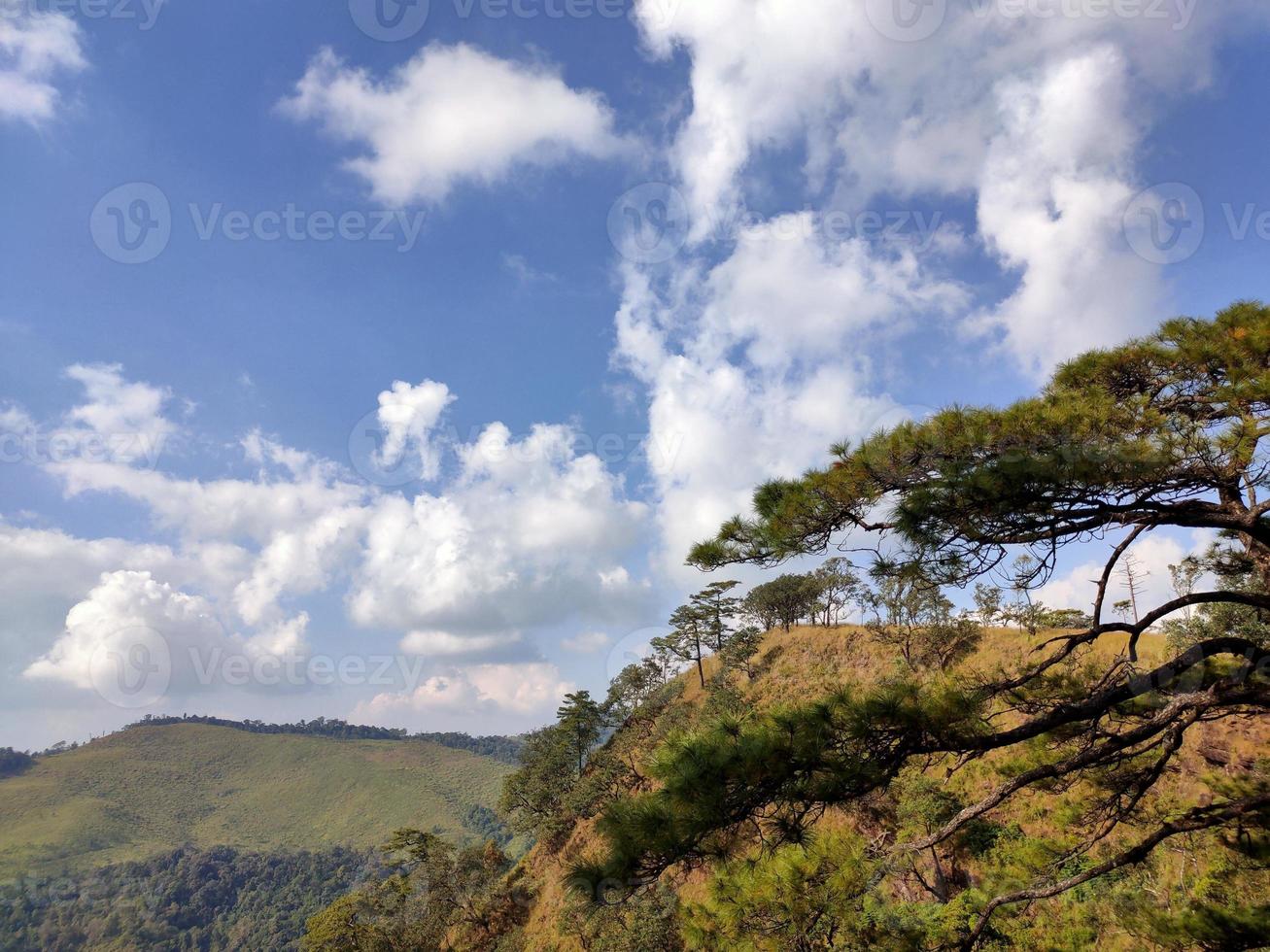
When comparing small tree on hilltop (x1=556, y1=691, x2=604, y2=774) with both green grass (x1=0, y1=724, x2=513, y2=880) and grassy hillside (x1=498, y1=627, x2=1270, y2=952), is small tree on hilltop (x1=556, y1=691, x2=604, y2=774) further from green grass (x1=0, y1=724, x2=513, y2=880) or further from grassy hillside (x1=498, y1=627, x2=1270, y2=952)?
green grass (x1=0, y1=724, x2=513, y2=880)

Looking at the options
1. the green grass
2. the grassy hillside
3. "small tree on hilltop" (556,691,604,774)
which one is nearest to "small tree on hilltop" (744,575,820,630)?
the grassy hillside

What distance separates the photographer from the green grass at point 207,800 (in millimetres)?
136750

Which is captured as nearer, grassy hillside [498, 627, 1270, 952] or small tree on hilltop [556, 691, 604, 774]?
grassy hillside [498, 627, 1270, 952]

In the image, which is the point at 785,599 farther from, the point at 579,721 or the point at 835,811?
the point at 835,811

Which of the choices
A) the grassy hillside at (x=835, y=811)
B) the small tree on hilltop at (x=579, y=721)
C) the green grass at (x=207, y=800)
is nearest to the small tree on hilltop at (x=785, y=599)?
the grassy hillside at (x=835, y=811)

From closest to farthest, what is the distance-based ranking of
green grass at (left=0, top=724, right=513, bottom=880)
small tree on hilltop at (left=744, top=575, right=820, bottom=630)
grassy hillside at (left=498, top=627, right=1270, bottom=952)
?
grassy hillside at (left=498, top=627, right=1270, bottom=952) → small tree on hilltop at (left=744, top=575, right=820, bottom=630) → green grass at (left=0, top=724, right=513, bottom=880)

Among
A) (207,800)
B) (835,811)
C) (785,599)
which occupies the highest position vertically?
(785,599)

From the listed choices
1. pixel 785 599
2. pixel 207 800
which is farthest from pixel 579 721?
pixel 207 800

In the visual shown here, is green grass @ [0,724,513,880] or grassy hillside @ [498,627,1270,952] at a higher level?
grassy hillside @ [498,627,1270,952]

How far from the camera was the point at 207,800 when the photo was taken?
170000 mm

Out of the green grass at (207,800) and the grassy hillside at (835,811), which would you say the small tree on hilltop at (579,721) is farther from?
the green grass at (207,800)

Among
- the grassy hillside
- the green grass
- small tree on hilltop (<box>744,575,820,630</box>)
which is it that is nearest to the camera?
the grassy hillside

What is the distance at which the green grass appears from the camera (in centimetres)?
13675

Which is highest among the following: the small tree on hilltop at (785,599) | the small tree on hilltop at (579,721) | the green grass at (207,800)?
the small tree on hilltop at (785,599)
